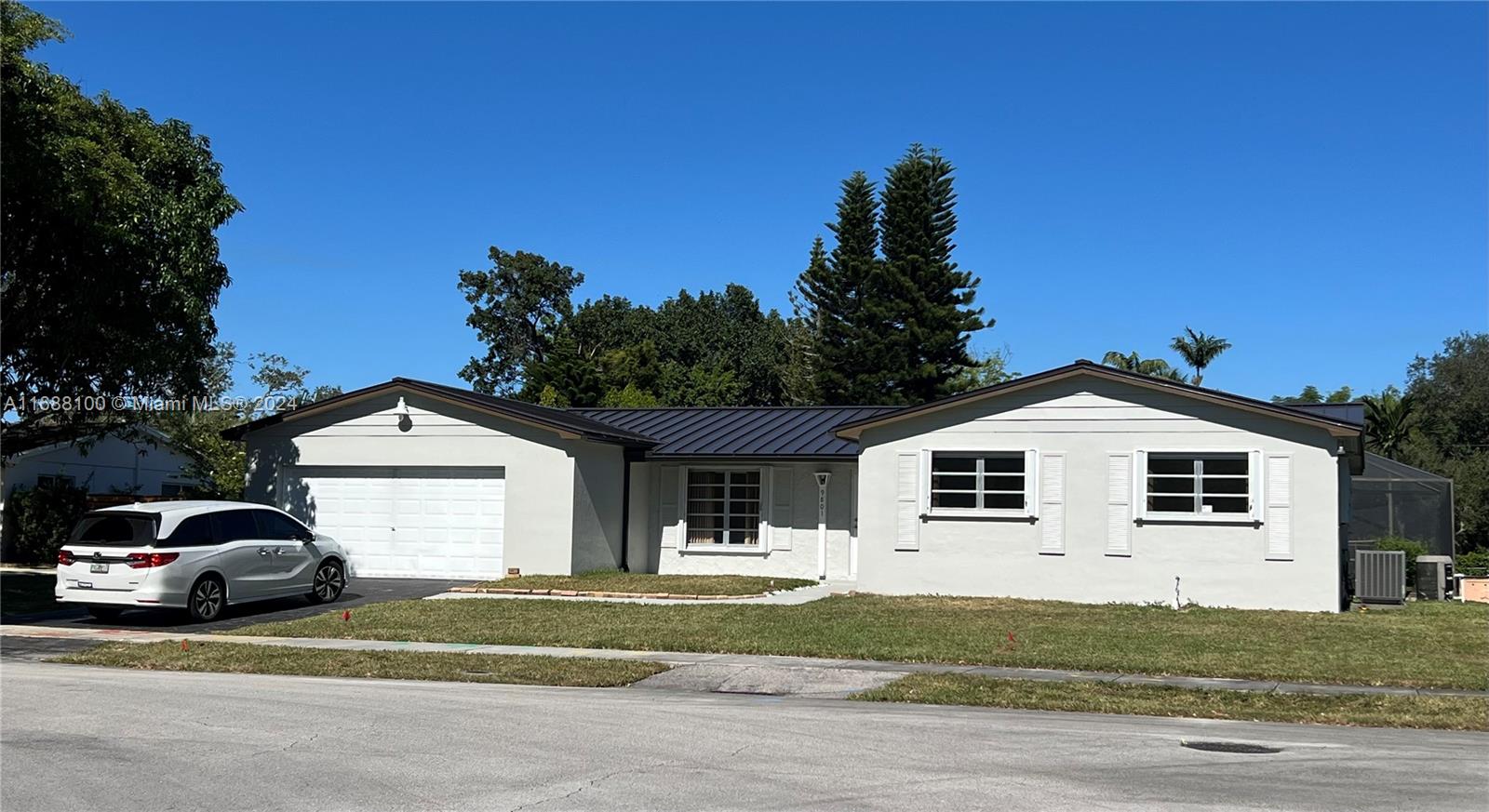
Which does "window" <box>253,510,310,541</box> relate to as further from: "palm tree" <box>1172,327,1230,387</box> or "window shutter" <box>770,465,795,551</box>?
"palm tree" <box>1172,327,1230,387</box>

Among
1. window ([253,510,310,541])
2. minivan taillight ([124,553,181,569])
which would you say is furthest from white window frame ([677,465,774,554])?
minivan taillight ([124,553,181,569])

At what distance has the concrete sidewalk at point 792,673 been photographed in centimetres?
1175

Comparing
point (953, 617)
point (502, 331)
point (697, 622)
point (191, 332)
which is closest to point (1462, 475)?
point (953, 617)

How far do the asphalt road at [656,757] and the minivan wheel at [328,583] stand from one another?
26.3 ft

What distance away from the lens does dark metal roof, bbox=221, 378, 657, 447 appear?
75.9 feet

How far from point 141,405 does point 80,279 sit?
296cm

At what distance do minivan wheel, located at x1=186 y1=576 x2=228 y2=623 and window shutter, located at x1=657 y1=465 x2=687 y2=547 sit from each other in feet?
32.3

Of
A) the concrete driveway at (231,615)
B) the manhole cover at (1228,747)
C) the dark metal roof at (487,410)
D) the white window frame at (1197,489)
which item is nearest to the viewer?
the manhole cover at (1228,747)

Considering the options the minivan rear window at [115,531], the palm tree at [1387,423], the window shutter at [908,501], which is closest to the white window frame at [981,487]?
the window shutter at [908,501]

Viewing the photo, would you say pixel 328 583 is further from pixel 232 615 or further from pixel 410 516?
pixel 410 516

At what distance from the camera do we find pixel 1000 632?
1582cm

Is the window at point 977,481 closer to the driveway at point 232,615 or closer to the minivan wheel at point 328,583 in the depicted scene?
the driveway at point 232,615

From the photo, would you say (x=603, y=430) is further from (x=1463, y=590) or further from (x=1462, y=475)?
(x=1462, y=475)

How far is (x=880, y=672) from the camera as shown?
12.8 meters
